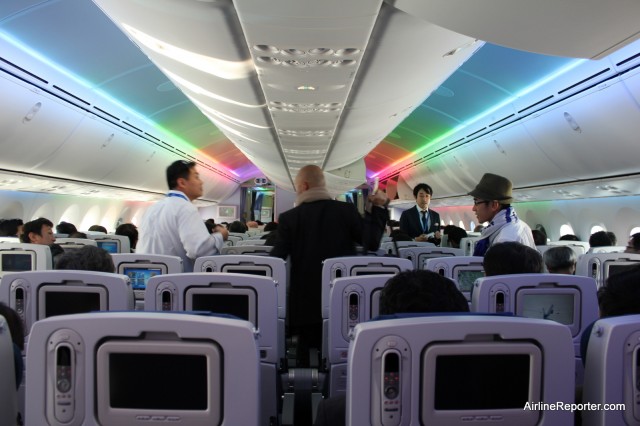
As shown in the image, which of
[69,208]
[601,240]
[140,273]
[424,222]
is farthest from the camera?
[69,208]

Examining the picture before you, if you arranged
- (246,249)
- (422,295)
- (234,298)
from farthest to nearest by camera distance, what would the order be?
1. (246,249)
2. (234,298)
3. (422,295)

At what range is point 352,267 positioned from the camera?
4.66 m

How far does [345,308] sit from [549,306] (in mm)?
1174

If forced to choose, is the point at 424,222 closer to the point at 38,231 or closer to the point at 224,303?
the point at 38,231

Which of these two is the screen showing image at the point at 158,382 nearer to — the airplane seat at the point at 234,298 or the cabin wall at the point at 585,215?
the airplane seat at the point at 234,298

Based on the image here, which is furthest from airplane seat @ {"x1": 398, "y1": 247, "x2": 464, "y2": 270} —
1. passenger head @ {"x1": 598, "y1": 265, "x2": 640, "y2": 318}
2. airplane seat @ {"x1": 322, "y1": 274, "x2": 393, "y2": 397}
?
passenger head @ {"x1": 598, "y1": 265, "x2": 640, "y2": 318}

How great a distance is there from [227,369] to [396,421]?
500 mm

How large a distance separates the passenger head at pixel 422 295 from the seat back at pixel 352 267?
2024 millimetres

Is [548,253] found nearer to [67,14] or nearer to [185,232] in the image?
[185,232]

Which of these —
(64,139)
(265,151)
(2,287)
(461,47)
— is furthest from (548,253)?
(265,151)

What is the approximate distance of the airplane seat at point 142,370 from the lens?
1.75m

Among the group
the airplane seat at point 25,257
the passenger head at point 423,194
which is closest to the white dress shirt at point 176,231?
the airplane seat at point 25,257

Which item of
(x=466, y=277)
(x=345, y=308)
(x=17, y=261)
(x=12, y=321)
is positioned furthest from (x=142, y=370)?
(x=17, y=261)

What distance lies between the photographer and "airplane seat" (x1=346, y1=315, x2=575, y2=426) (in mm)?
1678
